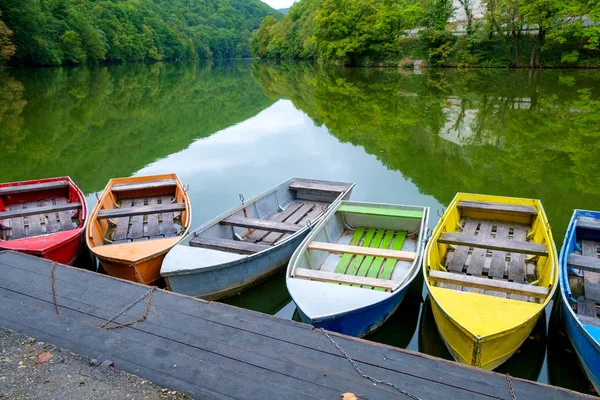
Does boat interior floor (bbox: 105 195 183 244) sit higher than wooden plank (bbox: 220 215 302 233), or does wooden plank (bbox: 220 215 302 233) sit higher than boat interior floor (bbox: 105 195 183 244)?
wooden plank (bbox: 220 215 302 233)

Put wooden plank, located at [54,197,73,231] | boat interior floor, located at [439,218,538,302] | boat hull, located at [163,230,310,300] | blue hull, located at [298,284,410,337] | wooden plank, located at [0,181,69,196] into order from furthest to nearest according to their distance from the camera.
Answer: wooden plank, located at [0,181,69,196] < wooden plank, located at [54,197,73,231] < boat interior floor, located at [439,218,538,302] < boat hull, located at [163,230,310,300] < blue hull, located at [298,284,410,337]

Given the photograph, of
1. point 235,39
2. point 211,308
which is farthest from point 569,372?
point 235,39

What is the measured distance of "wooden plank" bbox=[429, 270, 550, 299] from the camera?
5.38 meters

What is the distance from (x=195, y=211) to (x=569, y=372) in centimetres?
814

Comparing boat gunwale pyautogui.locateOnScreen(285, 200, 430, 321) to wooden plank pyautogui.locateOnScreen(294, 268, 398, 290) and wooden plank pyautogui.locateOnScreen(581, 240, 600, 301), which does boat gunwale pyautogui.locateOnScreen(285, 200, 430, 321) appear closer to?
wooden plank pyautogui.locateOnScreen(294, 268, 398, 290)

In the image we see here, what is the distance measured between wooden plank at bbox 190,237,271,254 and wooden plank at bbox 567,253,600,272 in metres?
4.38

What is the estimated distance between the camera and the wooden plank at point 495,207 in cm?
803

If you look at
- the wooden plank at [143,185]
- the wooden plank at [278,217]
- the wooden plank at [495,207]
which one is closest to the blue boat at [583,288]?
the wooden plank at [495,207]

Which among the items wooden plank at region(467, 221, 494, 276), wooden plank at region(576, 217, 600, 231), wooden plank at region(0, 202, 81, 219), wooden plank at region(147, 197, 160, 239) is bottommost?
wooden plank at region(467, 221, 494, 276)

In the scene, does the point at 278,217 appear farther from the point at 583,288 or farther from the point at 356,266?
the point at 583,288

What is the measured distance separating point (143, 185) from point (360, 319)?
255 inches

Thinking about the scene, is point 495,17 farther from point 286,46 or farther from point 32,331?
point 286,46

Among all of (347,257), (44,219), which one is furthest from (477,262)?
(44,219)

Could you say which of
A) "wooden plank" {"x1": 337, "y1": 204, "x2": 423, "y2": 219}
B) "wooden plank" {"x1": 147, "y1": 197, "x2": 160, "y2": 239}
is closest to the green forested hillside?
"wooden plank" {"x1": 147, "y1": 197, "x2": 160, "y2": 239}
